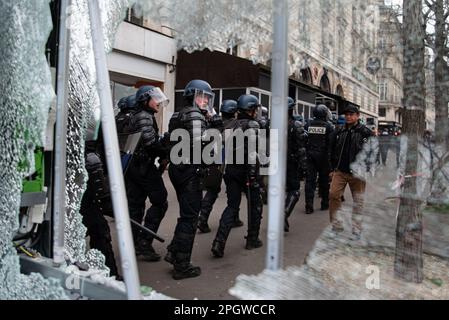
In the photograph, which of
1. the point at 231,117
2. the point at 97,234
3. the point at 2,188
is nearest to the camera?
the point at 2,188

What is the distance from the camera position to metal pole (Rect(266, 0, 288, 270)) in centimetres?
153

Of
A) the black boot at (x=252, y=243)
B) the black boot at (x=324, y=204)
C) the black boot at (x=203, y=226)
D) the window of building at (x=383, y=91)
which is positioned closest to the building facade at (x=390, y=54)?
the window of building at (x=383, y=91)

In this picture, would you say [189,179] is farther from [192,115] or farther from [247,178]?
[247,178]

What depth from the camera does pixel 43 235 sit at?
2537mm

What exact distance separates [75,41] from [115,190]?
1.18 m

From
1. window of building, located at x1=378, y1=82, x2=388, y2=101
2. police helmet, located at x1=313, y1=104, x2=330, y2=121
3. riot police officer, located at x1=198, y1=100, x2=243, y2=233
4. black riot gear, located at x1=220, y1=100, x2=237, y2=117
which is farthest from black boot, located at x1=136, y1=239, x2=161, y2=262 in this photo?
police helmet, located at x1=313, y1=104, x2=330, y2=121

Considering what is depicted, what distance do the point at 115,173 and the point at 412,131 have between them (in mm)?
2044

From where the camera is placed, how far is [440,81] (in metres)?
2.76

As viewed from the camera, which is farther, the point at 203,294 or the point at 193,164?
the point at 193,164

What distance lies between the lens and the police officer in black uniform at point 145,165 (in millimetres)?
4195

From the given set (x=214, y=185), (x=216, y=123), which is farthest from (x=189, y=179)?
(x=214, y=185)
